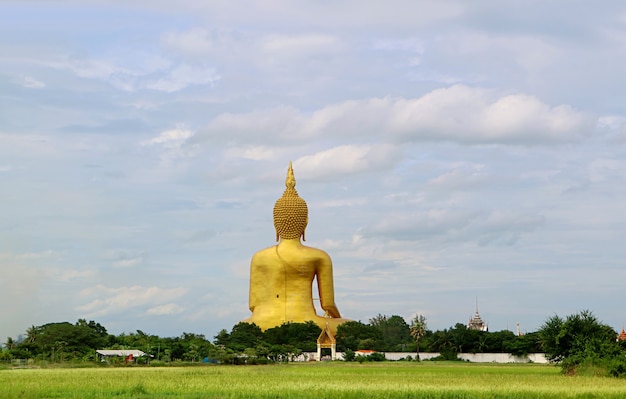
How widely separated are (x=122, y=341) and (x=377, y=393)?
64606mm

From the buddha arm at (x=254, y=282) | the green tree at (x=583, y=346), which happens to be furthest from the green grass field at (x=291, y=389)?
the buddha arm at (x=254, y=282)

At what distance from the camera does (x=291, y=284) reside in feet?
360

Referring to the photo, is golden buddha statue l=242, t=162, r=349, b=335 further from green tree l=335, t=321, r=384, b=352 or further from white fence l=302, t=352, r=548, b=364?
white fence l=302, t=352, r=548, b=364

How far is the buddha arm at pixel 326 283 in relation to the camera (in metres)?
111

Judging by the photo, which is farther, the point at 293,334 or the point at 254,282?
the point at 254,282

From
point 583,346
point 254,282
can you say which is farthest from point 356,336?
point 583,346

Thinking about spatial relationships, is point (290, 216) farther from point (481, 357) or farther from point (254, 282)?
point (481, 357)

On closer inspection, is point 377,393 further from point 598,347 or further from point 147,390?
point 598,347

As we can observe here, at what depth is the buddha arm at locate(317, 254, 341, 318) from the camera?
11075 centimetres

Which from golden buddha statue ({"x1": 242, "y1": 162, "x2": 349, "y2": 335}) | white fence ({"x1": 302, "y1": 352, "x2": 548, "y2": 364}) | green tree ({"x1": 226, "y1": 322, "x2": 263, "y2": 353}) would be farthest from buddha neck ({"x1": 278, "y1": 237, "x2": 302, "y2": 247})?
white fence ({"x1": 302, "y1": 352, "x2": 548, "y2": 364})

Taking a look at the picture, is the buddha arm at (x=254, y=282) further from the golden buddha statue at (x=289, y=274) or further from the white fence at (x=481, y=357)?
the white fence at (x=481, y=357)

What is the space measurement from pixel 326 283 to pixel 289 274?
4.59 m

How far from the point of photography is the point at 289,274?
359ft

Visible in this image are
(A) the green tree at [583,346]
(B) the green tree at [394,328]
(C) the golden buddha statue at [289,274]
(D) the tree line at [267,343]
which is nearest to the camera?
(A) the green tree at [583,346]
